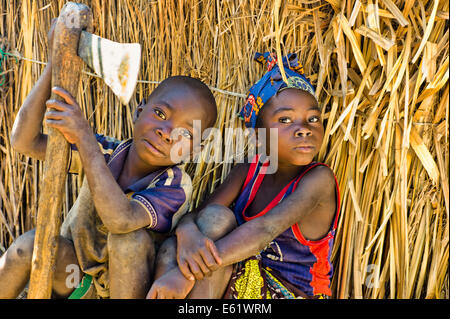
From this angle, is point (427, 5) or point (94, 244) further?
point (427, 5)

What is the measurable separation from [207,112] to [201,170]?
1.12ft

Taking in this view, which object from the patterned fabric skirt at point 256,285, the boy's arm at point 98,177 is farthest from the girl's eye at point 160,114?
the patterned fabric skirt at point 256,285

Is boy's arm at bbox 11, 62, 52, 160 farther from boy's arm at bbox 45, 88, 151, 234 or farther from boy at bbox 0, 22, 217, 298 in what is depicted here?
boy's arm at bbox 45, 88, 151, 234

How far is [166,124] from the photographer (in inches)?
66.3

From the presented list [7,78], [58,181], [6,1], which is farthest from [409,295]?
[6,1]

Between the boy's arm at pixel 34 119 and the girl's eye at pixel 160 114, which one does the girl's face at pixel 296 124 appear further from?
the boy's arm at pixel 34 119

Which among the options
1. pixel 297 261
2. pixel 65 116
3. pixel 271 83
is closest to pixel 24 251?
pixel 65 116

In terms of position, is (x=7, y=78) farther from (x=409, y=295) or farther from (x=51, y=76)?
(x=409, y=295)

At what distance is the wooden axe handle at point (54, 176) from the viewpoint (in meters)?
1.35

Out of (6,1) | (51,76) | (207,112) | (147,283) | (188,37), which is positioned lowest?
(147,283)

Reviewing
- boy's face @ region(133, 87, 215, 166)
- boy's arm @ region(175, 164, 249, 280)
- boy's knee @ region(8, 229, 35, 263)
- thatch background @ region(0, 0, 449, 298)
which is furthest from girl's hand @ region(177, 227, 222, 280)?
thatch background @ region(0, 0, 449, 298)

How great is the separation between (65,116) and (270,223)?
65 cm

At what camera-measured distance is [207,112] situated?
1764 mm

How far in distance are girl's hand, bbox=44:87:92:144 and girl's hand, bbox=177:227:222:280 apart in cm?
43
